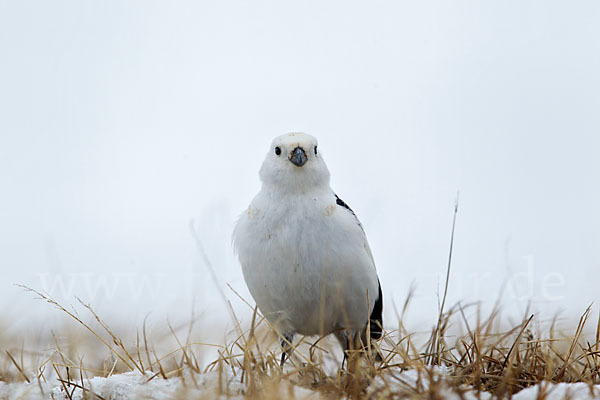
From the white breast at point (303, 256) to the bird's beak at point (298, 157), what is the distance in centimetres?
19

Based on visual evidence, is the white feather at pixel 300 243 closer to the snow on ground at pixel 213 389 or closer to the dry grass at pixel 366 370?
the dry grass at pixel 366 370

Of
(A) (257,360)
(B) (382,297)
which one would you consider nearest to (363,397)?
(A) (257,360)

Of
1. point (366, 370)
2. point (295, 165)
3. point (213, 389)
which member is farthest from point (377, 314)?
point (213, 389)

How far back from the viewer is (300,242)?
344 centimetres

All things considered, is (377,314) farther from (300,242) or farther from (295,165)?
(295,165)

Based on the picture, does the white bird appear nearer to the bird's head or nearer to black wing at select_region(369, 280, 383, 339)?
the bird's head

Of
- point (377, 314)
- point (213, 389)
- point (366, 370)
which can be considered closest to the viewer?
point (213, 389)

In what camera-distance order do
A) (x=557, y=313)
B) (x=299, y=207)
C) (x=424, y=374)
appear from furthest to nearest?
1. (x=299, y=207)
2. (x=557, y=313)
3. (x=424, y=374)

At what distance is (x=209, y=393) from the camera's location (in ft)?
7.49

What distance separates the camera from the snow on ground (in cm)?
226

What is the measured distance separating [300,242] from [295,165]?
41 centimetres

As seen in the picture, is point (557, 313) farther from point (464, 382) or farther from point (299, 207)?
point (299, 207)

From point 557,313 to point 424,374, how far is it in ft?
3.19

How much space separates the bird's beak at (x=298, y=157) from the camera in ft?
11.3
